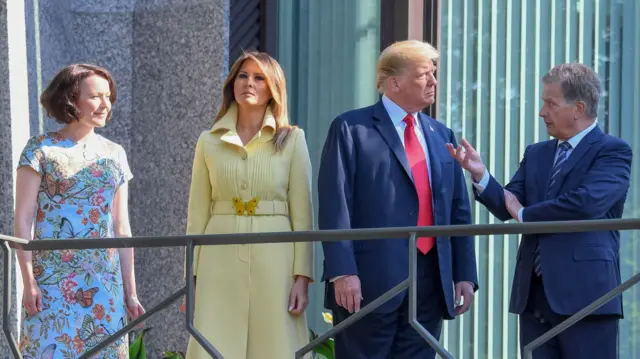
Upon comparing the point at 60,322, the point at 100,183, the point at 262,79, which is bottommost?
the point at 60,322

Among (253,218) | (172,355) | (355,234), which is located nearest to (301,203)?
(253,218)

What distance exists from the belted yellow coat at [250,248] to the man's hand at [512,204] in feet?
2.59

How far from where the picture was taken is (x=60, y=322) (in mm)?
6117

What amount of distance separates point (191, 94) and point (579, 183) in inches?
110

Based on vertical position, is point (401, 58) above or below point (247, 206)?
above

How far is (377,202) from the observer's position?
19.6 feet

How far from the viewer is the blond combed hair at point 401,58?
6.17m

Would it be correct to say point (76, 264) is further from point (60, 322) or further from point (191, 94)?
point (191, 94)

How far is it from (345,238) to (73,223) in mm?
1745

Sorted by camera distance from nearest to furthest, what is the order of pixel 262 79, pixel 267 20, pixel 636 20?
pixel 262 79
pixel 636 20
pixel 267 20

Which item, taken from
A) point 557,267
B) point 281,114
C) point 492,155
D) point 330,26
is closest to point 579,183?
point 557,267

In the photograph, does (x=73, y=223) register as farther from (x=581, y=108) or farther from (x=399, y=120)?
(x=581, y=108)

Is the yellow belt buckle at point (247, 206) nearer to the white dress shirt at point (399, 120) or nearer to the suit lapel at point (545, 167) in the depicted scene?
the white dress shirt at point (399, 120)

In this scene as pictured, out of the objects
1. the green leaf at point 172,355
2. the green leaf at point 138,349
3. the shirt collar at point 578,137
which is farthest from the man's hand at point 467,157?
the green leaf at point 138,349
